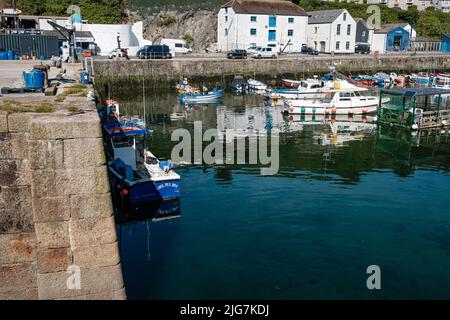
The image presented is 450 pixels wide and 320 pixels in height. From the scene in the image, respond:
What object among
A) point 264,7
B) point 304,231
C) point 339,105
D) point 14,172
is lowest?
point 304,231

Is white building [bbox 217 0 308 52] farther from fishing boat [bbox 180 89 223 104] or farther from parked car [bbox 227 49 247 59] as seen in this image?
fishing boat [bbox 180 89 223 104]

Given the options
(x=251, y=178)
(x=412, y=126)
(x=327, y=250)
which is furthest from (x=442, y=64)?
(x=327, y=250)

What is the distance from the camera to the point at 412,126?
33688 millimetres

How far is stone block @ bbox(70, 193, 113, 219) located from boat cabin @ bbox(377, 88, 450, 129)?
96.8 ft

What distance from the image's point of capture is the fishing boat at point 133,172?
60.3 feet

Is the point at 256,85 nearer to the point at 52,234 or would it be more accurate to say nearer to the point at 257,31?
the point at 257,31

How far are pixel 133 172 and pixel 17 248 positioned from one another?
11329 millimetres

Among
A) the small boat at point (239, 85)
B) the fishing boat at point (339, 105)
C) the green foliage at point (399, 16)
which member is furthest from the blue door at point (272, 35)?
the fishing boat at point (339, 105)

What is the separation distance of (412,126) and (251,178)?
55.2 ft

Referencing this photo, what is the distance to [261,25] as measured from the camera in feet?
234

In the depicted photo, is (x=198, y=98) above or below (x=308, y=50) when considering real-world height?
below

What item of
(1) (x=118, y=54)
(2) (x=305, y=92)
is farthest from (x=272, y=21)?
(2) (x=305, y=92)

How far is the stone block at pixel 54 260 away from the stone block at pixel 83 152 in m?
1.52

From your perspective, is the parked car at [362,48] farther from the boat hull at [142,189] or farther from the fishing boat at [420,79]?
the boat hull at [142,189]
